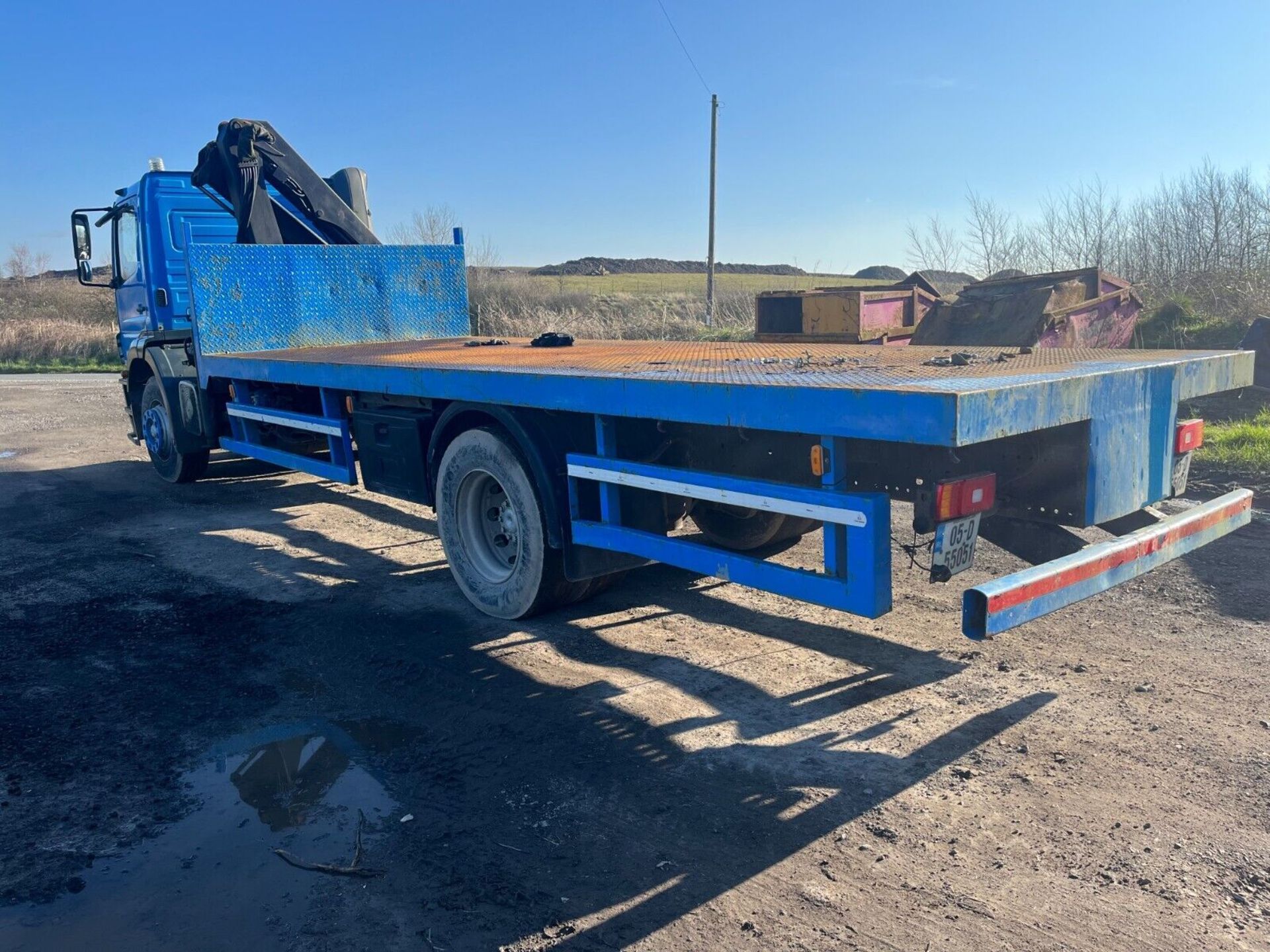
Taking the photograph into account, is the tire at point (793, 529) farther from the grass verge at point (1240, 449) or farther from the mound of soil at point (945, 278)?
the mound of soil at point (945, 278)

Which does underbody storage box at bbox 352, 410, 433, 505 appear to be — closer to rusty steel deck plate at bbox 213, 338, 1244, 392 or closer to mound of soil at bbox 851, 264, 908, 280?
rusty steel deck plate at bbox 213, 338, 1244, 392

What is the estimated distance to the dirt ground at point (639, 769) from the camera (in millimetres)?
2721

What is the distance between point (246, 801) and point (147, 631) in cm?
226

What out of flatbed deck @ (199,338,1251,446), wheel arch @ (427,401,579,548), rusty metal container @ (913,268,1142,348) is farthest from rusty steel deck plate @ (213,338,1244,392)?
rusty metal container @ (913,268,1142,348)

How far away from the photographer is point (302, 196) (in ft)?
29.7

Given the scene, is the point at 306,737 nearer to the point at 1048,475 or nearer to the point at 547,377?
the point at 547,377

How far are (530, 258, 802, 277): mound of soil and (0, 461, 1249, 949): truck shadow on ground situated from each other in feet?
149

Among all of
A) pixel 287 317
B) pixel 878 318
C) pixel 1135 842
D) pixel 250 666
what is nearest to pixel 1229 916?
pixel 1135 842

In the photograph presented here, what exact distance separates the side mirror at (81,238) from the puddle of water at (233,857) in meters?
7.36

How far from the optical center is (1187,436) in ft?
13.7

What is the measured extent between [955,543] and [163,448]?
853 cm

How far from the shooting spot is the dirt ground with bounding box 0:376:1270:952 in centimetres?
272

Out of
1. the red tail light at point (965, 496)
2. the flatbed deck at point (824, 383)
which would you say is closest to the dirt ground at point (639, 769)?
the red tail light at point (965, 496)

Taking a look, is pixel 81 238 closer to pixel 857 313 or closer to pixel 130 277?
pixel 130 277
